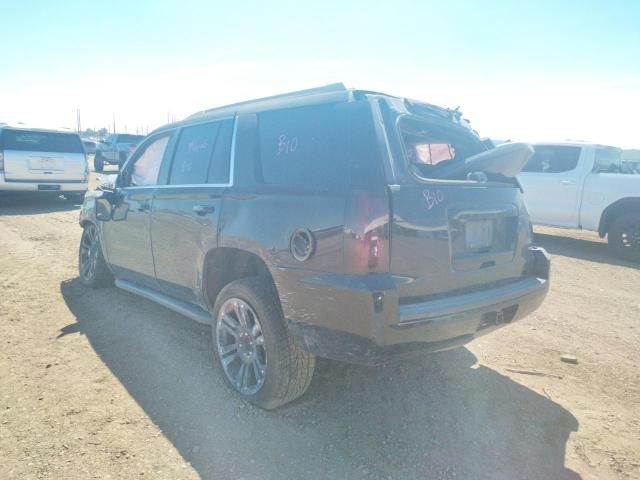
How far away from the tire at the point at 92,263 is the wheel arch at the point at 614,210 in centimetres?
785

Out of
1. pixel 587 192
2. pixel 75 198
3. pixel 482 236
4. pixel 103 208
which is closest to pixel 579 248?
pixel 587 192

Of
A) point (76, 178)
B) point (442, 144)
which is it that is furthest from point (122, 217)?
point (76, 178)

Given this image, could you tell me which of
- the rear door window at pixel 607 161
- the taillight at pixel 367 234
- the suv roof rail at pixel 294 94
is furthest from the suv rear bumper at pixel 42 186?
the rear door window at pixel 607 161

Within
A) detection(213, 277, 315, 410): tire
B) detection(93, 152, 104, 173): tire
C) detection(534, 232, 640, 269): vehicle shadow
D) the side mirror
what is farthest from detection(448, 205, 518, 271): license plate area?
detection(93, 152, 104, 173): tire

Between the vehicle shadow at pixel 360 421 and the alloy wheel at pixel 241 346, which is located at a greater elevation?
the alloy wheel at pixel 241 346

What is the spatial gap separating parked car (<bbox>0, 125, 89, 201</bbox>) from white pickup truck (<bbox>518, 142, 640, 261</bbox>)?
10813 mm

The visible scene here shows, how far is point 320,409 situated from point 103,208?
10.7 ft

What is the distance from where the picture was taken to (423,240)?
245 centimetres

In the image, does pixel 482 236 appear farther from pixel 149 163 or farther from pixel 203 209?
pixel 149 163

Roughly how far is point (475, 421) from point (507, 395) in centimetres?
46

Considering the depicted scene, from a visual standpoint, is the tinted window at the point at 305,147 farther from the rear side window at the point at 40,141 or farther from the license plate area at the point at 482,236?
the rear side window at the point at 40,141

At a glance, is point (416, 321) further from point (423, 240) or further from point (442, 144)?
point (442, 144)

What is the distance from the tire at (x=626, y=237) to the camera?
751 cm

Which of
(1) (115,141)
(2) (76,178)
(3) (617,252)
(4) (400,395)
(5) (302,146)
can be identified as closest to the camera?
(5) (302,146)
